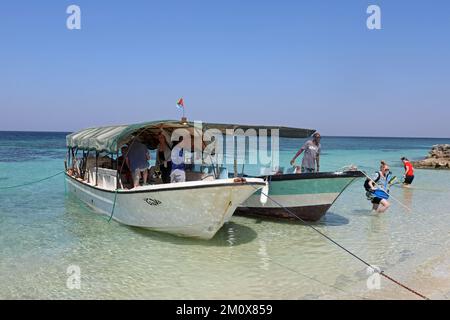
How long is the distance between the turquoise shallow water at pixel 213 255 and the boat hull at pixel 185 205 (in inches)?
15.5

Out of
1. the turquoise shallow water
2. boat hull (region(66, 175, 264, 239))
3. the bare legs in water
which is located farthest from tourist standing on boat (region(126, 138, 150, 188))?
the bare legs in water

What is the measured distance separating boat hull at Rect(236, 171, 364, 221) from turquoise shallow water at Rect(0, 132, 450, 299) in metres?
0.53

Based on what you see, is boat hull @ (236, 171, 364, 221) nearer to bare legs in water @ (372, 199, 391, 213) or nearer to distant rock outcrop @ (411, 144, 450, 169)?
bare legs in water @ (372, 199, 391, 213)

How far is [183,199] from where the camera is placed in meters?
8.60

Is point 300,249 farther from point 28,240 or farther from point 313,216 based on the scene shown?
point 28,240

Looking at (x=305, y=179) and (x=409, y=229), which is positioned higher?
(x=305, y=179)

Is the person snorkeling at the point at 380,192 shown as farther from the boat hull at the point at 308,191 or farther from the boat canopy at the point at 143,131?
the boat canopy at the point at 143,131

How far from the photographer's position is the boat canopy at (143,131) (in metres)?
9.89

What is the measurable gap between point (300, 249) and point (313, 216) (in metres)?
2.52

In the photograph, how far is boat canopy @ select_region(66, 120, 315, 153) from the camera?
32.4ft

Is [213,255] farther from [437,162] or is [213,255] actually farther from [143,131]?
[437,162]
